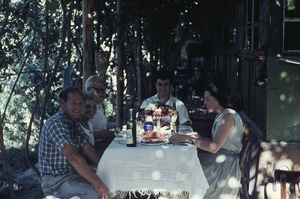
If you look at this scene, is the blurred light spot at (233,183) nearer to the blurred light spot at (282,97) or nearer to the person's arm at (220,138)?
the person's arm at (220,138)

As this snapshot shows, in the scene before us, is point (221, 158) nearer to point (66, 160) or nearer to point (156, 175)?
point (156, 175)

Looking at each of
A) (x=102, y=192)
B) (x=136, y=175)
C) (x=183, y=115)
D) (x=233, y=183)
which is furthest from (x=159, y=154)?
(x=183, y=115)

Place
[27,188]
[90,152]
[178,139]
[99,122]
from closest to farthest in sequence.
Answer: [178,139]
[90,152]
[99,122]
[27,188]

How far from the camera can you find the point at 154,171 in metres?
3.07

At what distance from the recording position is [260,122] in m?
5.20

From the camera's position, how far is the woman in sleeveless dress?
11.3 feet

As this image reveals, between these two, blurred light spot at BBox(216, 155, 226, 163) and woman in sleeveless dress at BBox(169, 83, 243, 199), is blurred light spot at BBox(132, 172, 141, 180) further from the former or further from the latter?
blurred light spot at BBox(216, 155, 226, 163)

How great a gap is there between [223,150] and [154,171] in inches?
34.4

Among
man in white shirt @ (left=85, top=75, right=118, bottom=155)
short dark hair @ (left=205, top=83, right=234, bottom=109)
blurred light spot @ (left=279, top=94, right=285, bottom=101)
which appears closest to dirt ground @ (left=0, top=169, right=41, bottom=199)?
man in white shirt @ (left=85, top=75, right=118, bottom=155)

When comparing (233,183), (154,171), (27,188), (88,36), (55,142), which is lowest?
(27,188)

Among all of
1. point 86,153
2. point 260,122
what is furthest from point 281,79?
point 86,153

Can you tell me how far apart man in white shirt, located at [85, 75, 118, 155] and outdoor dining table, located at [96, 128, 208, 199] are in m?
0.99

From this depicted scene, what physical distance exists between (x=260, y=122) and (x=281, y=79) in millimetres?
902

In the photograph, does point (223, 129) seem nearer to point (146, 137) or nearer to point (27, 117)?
point (146, 137)
